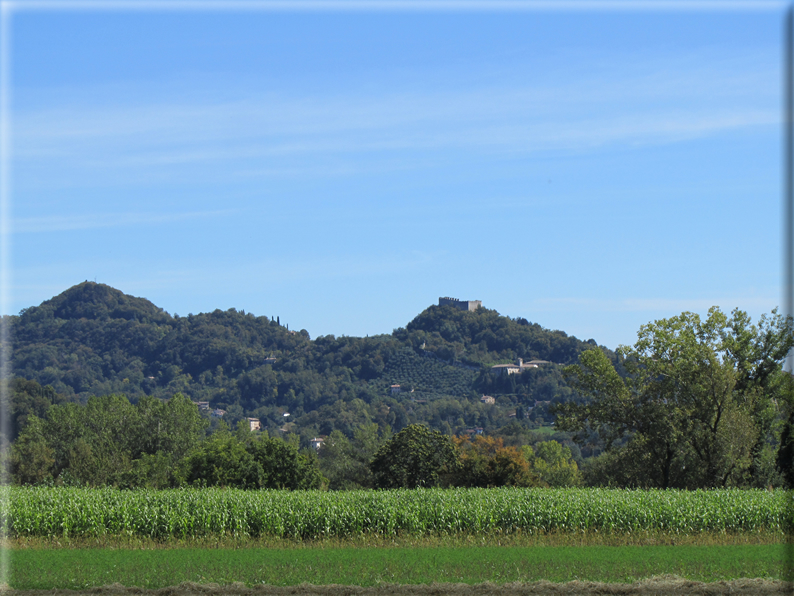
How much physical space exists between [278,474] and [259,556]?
56.9 feet

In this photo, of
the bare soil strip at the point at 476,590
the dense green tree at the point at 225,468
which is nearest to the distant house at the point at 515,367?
the dense green tree at the point at 225,468

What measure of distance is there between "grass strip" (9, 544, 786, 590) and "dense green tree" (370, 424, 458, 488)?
20391 millimetres

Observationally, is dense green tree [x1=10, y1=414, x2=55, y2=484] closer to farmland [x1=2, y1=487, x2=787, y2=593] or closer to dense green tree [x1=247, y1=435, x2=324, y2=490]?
dense green tree [x1=247, y1=435, x2=324, y2=490]

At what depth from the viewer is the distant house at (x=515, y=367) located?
176375 millimetres

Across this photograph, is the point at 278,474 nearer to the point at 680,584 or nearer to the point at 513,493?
the point at 513,493

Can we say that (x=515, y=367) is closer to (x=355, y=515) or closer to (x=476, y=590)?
(x=355, y=515)

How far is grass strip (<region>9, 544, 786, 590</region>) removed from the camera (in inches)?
606

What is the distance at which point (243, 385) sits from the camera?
7254 inches

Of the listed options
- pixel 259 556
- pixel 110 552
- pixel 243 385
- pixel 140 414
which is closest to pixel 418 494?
pixel 259 556

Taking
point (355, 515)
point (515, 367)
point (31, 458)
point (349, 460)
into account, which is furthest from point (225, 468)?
point (515, 367)

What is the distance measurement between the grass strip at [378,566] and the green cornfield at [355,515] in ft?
6.55

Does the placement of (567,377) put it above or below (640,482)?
above

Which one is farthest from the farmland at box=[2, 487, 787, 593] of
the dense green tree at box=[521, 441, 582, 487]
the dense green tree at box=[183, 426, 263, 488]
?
the dense green tree at box=[521, 441, 582, 487]

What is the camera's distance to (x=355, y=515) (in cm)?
2166
